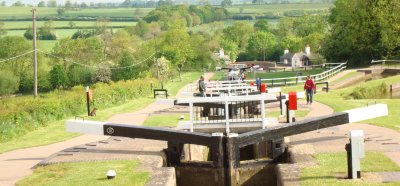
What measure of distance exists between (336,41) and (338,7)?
5.87 meters

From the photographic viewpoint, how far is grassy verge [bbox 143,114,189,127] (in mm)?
23300

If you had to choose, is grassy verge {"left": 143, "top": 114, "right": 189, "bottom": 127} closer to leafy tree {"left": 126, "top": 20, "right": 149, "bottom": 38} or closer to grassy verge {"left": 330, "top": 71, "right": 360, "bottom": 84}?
grassy verge {"left": 330, "top": 71, "right": 360, "bottom": 84}

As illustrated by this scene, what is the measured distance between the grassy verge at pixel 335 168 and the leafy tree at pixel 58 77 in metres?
76.3

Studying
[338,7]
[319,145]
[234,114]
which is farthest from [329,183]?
[338,7]

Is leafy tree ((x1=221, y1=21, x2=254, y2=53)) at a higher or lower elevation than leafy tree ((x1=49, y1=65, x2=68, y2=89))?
higher

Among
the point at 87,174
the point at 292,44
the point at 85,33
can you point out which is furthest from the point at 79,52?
the point at 87,174

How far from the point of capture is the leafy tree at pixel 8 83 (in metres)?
84.4

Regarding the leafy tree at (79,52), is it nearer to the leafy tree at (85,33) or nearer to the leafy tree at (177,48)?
the leafy tree at (177,48)

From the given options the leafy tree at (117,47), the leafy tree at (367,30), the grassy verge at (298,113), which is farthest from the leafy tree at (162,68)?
the leafy tree at (117,47)

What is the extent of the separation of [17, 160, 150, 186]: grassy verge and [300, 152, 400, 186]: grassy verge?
335 centimetres

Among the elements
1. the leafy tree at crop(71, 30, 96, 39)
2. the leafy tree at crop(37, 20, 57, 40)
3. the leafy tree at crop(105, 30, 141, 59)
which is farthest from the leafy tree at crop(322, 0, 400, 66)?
the leafy tree at crop(37, 20, 57, 40)

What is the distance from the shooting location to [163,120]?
24703mm

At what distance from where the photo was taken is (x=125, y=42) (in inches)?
4377

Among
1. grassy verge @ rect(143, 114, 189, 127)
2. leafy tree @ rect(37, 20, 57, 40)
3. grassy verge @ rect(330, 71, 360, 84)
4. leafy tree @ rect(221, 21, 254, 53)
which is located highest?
leafy tree @ rect(37, 20, 57, 40)
